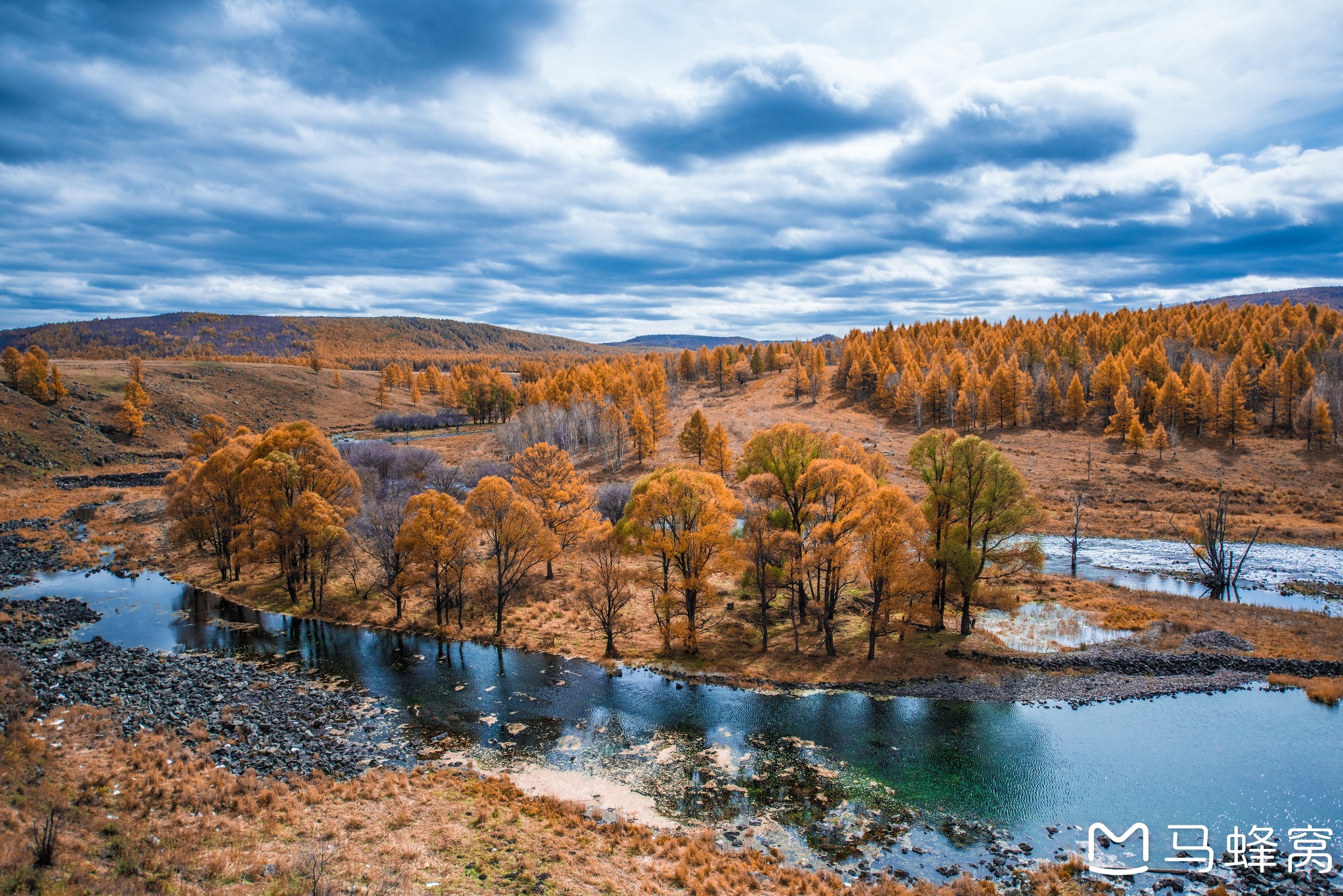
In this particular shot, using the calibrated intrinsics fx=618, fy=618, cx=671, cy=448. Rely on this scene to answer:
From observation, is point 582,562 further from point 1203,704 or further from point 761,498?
point 1203,704

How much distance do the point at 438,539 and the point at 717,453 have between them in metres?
46.5

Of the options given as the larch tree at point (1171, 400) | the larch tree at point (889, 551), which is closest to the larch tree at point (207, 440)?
the larch tree at point (889, 551)

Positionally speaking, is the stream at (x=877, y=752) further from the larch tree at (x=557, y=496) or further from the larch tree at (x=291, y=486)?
the larch tree at (x=557, y=496)

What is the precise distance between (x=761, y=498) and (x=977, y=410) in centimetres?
8226

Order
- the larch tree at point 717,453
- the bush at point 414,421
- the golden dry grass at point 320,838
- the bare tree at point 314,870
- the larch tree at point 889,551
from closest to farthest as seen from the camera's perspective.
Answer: the bare tree at point 314,870
the golden dry grass at point 320,838
the larch tree at point 889,551
the larch tree at point 717,453
the bush at point 414,421

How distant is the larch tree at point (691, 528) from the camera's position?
34.6 metres

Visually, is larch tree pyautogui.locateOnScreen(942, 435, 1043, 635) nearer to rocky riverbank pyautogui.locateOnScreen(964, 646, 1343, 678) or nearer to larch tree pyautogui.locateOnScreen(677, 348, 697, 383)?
rocky riverbank pyautogui.locateOnScreen(964, 646, 1343, 678)

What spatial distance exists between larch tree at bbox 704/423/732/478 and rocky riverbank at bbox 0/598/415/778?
5428 centimetres

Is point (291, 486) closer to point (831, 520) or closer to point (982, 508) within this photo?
point (831, 520)

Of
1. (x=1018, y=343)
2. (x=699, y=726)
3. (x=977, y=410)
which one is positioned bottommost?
(x=699, y=726)

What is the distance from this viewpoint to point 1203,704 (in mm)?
29031

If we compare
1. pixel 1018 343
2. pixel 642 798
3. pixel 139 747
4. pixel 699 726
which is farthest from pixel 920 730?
pixel 1018 343

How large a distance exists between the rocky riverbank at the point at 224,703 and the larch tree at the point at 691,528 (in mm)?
15494

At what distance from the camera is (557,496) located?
162 feet
